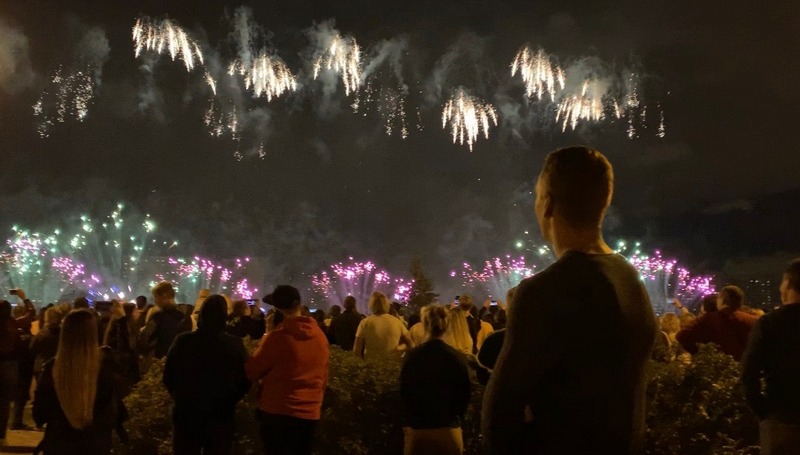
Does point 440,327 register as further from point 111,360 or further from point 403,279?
point 403,279

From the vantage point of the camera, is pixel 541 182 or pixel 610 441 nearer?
pixel 610 441

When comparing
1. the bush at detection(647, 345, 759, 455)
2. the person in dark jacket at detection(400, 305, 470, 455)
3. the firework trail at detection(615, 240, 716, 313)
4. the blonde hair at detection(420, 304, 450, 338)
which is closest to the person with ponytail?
the person in dark jacket at detection(400, 305, 470, 455)

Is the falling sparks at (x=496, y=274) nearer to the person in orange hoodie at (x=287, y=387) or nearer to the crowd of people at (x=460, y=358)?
the crowd of people at (x=460, y=358)

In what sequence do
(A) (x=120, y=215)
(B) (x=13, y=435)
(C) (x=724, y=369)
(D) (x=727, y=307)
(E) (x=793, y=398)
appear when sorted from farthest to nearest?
(A) (x=120, y=215)
(B) (x=13, y=435)
(D) (x=727, y=307)
(C) (x=724, y=369)
(E) (x=793, y=398)

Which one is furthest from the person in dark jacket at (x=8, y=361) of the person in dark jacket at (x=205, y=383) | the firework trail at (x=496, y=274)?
the firework trail at (x=496, y=274)

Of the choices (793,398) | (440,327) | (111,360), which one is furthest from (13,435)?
→ (793,398)

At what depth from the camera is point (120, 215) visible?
86.1 m

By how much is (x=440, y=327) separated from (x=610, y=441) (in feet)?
14.2

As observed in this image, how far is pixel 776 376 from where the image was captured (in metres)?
4.91

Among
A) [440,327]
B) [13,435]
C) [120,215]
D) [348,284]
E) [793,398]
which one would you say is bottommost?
[13,435]

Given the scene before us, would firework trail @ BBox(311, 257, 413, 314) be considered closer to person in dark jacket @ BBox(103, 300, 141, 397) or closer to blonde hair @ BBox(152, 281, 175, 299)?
person in dark jacket @ BBox(103, 300, 141, 397)

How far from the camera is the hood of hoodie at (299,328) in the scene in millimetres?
6332

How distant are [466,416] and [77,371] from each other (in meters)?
3.74

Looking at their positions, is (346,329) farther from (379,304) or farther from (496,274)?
(496,274)
